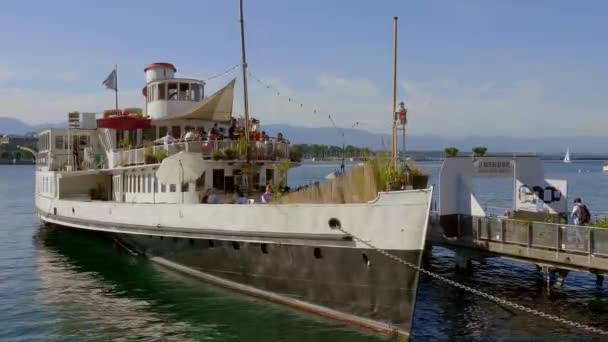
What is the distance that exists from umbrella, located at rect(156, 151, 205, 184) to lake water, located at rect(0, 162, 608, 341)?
3381 mm

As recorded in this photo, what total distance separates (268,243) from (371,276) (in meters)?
3.14

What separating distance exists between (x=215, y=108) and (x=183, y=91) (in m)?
4.64

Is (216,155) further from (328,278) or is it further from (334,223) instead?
(328,278)

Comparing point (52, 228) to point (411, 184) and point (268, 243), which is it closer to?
point (268, 243)

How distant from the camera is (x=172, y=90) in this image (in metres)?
26.0

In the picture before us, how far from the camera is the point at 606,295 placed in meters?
20.6

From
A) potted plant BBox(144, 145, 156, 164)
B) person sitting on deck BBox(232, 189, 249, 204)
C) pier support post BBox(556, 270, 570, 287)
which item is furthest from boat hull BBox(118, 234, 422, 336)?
pier support post BBox(556, 270, 570, 287)

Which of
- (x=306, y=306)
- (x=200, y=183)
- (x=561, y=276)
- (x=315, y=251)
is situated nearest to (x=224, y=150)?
(x=200, y=183)

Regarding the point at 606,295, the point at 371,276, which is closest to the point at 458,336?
the point at 371,276

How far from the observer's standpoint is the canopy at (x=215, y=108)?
21578 mm

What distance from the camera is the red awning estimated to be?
24.2 meters

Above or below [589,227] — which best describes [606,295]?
below

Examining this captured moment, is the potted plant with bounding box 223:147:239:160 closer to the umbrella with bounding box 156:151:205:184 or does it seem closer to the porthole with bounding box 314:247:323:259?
Result: the umbrella with bounding box 156:151:205:184

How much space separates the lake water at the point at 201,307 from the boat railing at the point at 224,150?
4022 millimetres
